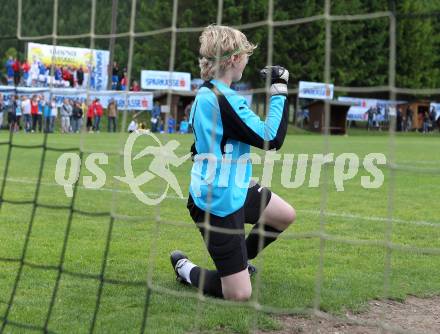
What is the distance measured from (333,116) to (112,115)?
1432cm

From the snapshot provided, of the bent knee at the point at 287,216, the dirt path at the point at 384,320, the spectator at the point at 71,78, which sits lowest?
the dirt path at the point at 384,320

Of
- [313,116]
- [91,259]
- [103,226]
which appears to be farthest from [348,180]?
[313,116]

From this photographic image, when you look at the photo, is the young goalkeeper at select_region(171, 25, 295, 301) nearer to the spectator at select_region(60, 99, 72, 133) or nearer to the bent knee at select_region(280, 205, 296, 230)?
the bent knee at select_region(280, 205, 296, 230)

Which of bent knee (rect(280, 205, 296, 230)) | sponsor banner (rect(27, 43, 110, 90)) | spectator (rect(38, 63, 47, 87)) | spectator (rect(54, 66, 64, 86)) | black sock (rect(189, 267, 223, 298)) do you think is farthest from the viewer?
sponsor banner (rect(27, 43, 110, 90))

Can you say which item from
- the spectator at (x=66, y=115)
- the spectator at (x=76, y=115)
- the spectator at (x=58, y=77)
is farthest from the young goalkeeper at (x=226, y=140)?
the spectator at (x=66, y=115)

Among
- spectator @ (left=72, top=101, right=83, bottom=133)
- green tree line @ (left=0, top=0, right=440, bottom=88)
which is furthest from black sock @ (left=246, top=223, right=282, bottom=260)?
spectator @ (left=72, top=101, right=83, bottom=133)

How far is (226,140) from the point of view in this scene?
383cm

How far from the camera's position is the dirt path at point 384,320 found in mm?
3498

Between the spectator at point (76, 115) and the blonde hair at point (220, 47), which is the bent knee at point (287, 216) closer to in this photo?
the blonde hair at point (220, 47)

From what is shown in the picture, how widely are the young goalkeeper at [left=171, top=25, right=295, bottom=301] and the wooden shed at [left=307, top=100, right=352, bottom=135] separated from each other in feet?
97.1

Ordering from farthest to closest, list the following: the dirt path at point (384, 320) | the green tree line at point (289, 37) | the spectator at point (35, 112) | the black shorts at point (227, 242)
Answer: the spectator at point (35, 112), the green tree line at point (289, 37), the black shorts at point (227, 242), the dirt path at point (384, 320)

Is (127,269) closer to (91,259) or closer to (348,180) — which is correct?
(91,259)

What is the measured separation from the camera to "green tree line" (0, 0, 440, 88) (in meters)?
17.2

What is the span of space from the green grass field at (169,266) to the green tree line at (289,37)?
561 cm
